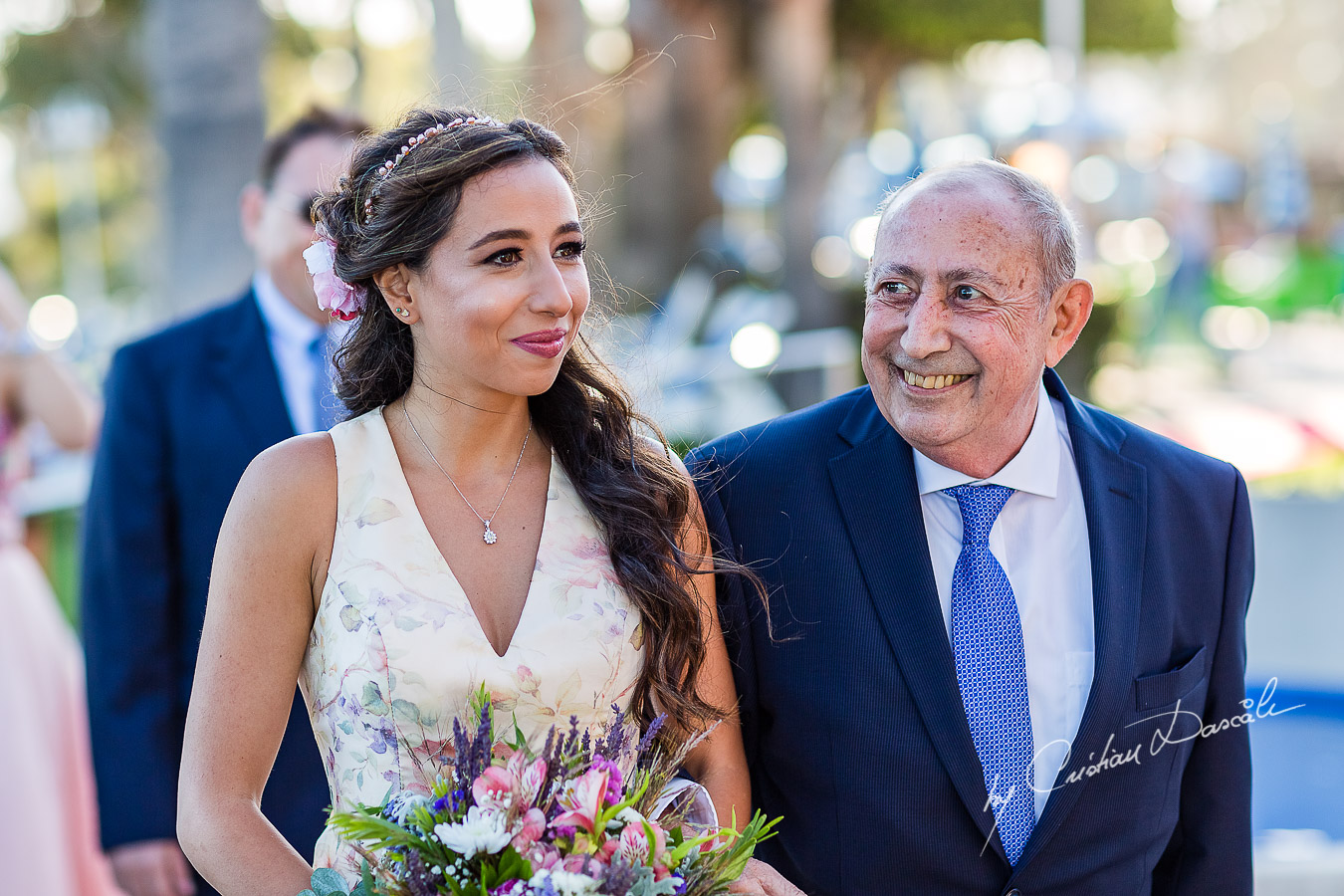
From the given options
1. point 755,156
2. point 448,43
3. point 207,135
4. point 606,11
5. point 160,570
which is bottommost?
point 160,570

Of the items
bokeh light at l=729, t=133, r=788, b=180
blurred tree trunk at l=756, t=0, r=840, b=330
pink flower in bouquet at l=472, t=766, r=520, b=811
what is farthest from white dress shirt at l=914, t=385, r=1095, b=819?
bokeh light at l=729, t=133, r=788, b=180

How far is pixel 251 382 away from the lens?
345cm

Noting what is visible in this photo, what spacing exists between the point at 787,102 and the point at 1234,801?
49.3ft

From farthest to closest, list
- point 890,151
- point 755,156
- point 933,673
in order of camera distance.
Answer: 1. point 755,156
2. point 890,151
3. point 933,673

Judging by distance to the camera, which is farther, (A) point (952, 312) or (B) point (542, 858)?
(A) point (952, 312)

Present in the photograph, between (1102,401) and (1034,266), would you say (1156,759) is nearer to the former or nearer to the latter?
(1034,266)

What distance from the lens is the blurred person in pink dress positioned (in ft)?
14.5

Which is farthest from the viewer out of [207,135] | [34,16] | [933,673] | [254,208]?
[34,16]

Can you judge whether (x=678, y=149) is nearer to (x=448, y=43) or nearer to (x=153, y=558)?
(x=448, y=43)

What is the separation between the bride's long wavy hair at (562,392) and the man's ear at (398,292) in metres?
0.03

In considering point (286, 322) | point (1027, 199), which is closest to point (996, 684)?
point (1027, 199)

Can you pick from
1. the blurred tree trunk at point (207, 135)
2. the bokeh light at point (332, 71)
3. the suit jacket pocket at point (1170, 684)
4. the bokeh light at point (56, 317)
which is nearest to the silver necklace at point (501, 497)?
the suit jacket pocket at point (1170, 684)

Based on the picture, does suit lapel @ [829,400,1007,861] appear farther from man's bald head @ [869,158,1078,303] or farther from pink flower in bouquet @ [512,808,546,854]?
pink flower in bouquet @ [512,808,546,854]

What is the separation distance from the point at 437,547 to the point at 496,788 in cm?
68
